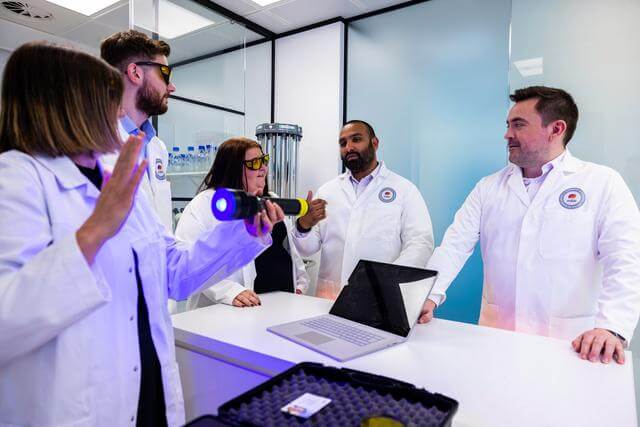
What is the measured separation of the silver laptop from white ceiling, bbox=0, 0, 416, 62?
2.98 m

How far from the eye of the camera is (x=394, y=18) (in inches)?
146

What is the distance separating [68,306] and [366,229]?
199 cm

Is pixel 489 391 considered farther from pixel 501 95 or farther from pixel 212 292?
pixel 501 95

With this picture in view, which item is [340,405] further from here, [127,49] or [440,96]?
[440,96]

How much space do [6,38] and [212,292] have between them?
3.85 m

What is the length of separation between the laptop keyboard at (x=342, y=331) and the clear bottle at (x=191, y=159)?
8.53 feet

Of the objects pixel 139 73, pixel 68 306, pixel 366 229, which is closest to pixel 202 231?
pixel 139 73

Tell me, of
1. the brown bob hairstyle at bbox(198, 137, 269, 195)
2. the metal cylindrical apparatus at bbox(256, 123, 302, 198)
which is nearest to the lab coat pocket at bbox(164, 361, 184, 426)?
the brown bob hairstyle at bbox(198, 137, 269, 195)

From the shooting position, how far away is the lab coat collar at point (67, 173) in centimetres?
91

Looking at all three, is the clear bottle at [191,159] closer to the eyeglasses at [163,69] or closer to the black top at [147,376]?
the eyeglasses at [163,69]

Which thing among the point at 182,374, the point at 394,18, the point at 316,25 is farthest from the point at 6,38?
the point at 182,374

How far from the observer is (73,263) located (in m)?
0.75

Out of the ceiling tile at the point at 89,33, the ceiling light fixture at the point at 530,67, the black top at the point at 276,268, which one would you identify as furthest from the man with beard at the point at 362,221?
the ceiling tile at the point at 89,33

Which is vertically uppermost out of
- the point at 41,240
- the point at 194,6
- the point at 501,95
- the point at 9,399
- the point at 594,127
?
the point at 194,6
